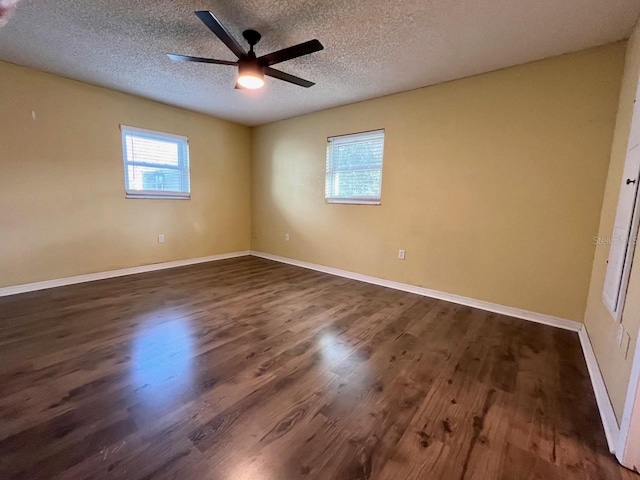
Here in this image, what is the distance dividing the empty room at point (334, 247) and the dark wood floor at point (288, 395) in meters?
0.01

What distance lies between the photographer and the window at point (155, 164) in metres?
3.85

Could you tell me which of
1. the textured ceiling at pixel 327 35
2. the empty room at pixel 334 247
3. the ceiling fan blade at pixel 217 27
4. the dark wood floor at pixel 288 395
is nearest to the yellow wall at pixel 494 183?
the empty room at pixel 334 247

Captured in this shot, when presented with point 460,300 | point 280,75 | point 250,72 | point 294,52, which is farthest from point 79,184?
point 460,300

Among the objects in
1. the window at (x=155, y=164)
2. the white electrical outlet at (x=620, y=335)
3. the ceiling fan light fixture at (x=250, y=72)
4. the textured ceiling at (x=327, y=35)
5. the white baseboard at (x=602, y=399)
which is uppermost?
the textured ceiling at (x=327, y=35)

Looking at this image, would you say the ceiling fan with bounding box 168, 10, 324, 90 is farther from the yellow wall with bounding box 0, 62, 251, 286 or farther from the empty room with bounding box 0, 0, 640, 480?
the yellow wall with bounding box 0, 62, 251, 286

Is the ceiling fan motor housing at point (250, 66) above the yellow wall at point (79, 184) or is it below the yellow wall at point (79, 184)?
above

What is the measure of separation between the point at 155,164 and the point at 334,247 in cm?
290

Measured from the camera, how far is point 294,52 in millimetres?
1978

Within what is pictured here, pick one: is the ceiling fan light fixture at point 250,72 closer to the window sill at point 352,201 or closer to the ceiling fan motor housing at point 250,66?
the ceiling fan motor housing at point 250,66

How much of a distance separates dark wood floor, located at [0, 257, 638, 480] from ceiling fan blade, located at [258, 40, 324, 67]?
211 cm

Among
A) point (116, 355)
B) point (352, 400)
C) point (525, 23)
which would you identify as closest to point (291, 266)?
point (116, 355)

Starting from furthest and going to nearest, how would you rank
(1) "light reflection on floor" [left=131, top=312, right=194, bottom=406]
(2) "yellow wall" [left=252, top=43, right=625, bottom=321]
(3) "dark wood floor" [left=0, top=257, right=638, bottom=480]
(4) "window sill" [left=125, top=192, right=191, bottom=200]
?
1. (4) "window sill" [left=125, top=192, right=191, bottom=200]
2. (2) "yellow wall" [left=252, top=43, right=625, bottom=321]
3. (1) "light reflection on floor" [left=131, top=312, right=194, bottom=406]
4. (3) "dark wood floor" [left=0, top=257, right=638, bottom=480]

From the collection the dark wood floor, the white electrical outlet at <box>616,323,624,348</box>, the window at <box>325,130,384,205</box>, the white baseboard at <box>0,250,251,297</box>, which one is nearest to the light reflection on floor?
the dark wood floor

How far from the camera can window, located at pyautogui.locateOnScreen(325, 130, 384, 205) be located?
3.75 m
